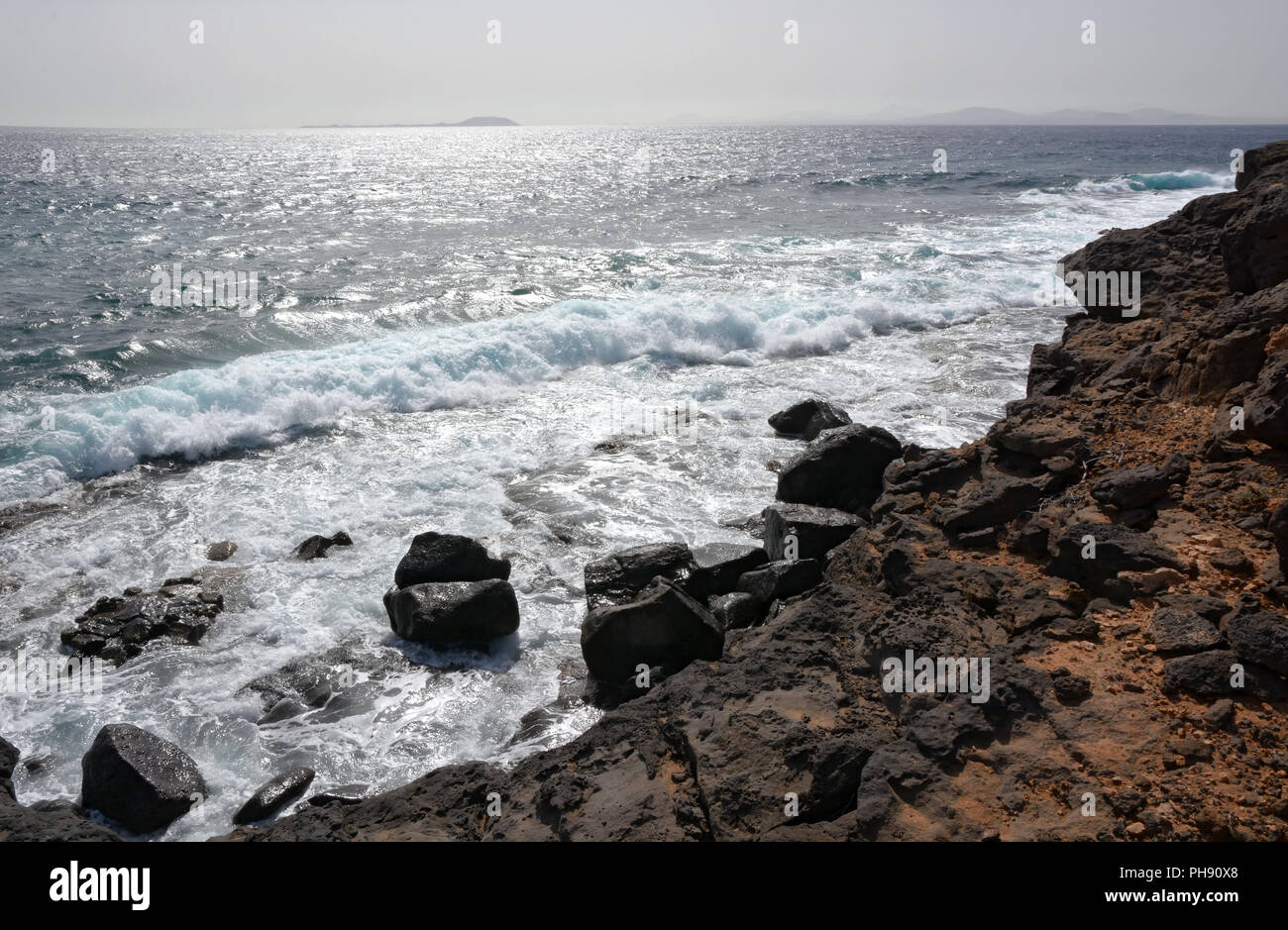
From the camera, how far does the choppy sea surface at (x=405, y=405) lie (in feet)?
23.1

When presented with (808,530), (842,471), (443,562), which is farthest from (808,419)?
(443,562)

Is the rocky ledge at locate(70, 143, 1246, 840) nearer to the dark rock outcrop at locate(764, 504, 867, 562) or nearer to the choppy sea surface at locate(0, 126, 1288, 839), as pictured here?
the dark rock outcrop at locate(764, 504, 867, 562)

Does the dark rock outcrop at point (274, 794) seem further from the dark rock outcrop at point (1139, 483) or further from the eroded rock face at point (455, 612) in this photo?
the dark rock outcrop at point (1139, 483)

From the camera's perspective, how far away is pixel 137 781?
220 inches

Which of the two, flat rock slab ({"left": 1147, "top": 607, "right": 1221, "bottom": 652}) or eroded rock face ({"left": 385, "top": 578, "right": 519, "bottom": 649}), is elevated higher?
flat rock slab ({"left": 1147, "top": 607, "right": 1221, "bottom": 652})

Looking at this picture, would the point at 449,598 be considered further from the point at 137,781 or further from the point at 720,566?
the point at 137,781

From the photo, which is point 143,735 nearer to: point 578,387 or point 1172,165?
point 578,387

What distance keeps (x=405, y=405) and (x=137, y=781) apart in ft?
30.6

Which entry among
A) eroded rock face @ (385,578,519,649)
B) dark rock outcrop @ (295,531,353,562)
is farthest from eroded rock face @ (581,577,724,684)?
dark rock outcrop @ (295,531,353,562)

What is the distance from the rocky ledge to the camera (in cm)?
394

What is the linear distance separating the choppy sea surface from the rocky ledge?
0.85m

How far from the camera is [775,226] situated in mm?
32312
